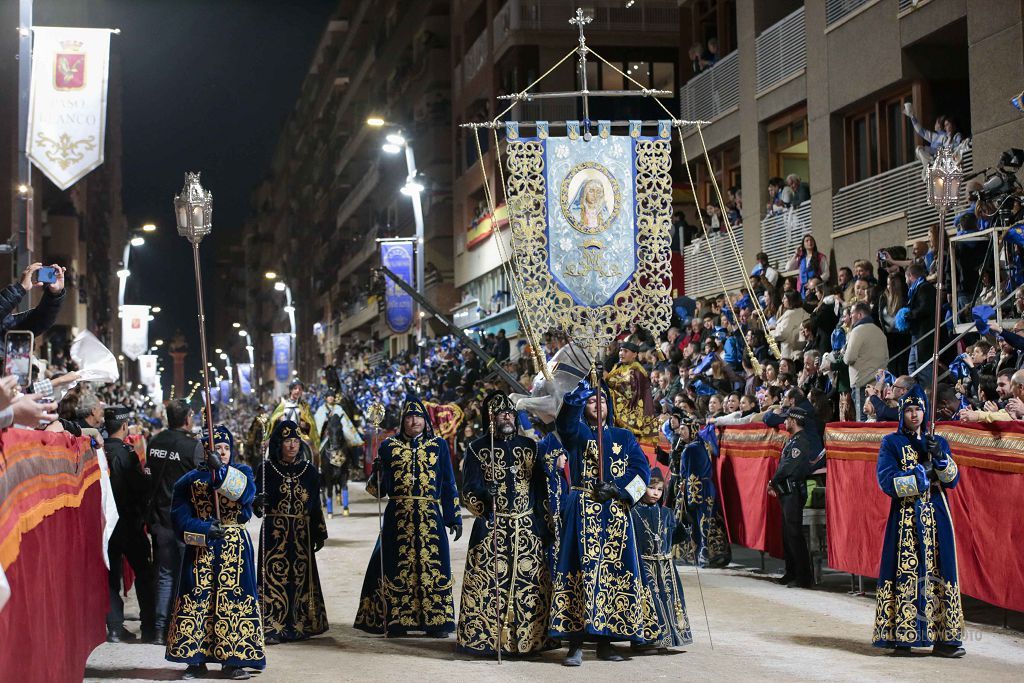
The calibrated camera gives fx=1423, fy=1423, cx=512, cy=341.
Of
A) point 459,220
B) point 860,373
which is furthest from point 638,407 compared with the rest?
point 459,220

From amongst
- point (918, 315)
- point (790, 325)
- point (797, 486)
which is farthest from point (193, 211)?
point (790, 325)

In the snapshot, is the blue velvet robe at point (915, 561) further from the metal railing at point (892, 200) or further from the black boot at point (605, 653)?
the metal railing at point (892, 200)

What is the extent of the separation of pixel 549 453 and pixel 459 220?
42.2 metres

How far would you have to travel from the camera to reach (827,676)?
9.45 meters

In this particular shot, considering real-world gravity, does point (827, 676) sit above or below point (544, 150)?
below

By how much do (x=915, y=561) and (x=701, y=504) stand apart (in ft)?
21.9

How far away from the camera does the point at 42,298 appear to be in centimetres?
855

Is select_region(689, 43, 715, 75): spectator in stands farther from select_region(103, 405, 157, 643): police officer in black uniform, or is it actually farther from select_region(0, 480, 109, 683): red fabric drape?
select_region(0, 480, 109, 683): red fabric drape

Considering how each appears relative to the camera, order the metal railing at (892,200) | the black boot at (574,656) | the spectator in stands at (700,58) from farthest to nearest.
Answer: the spectator in stands at (700,58) < the metal railing at (892,200) < the black boot at (574,656)

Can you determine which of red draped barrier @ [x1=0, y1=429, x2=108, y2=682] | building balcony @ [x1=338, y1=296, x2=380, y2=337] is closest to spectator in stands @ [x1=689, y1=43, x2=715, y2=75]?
red draped barrier @ [x1=0, y1=429, x2=108, y2=682]

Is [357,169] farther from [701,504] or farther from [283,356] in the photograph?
[701,504]

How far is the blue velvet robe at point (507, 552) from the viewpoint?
10.6 m

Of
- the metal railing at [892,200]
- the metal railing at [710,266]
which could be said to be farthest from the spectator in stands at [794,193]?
the metal railing at [710,266]

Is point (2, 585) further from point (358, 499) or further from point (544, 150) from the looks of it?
point (358, 499)
